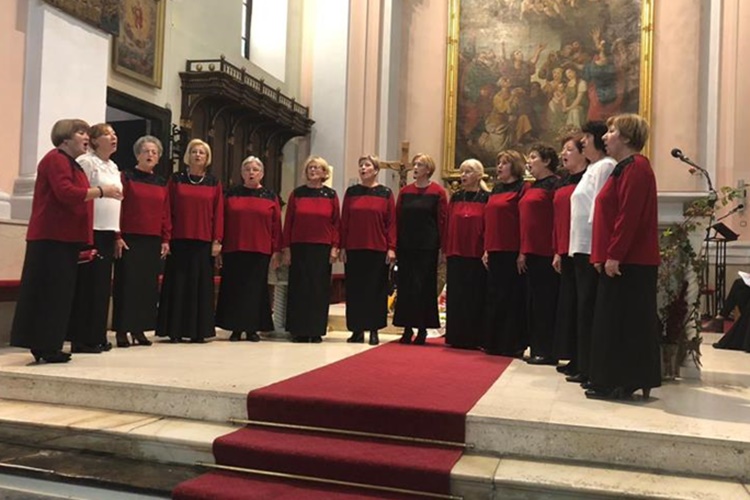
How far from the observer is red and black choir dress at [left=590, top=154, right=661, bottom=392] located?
362 cm

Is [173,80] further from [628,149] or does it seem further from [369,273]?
[628,149]

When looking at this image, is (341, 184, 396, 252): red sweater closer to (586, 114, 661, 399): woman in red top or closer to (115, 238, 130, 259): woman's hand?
(115, 238, 130, 259): woman's hand

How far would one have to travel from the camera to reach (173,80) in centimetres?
947

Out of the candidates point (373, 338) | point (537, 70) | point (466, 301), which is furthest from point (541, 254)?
point (537, 70)

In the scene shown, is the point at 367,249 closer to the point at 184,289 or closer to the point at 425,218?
the point at 425,218

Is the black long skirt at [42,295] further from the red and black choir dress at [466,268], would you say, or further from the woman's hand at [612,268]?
the woman's hand at [612,268]

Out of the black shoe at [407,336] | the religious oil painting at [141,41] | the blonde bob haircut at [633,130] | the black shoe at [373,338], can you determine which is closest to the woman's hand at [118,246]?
the black shoe at [373,338]

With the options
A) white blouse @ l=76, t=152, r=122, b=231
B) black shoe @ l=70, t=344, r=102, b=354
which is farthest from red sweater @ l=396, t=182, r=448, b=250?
black shoe @ l=70, t=344, r=102, b=354

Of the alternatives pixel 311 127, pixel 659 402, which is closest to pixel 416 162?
pixel 659 402

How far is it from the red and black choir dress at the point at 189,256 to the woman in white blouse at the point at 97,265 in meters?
0.65

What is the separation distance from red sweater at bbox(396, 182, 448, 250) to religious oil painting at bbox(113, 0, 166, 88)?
456cm

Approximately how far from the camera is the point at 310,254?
5984mm

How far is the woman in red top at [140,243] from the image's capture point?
5387mm

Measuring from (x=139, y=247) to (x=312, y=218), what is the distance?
1.39 meters
